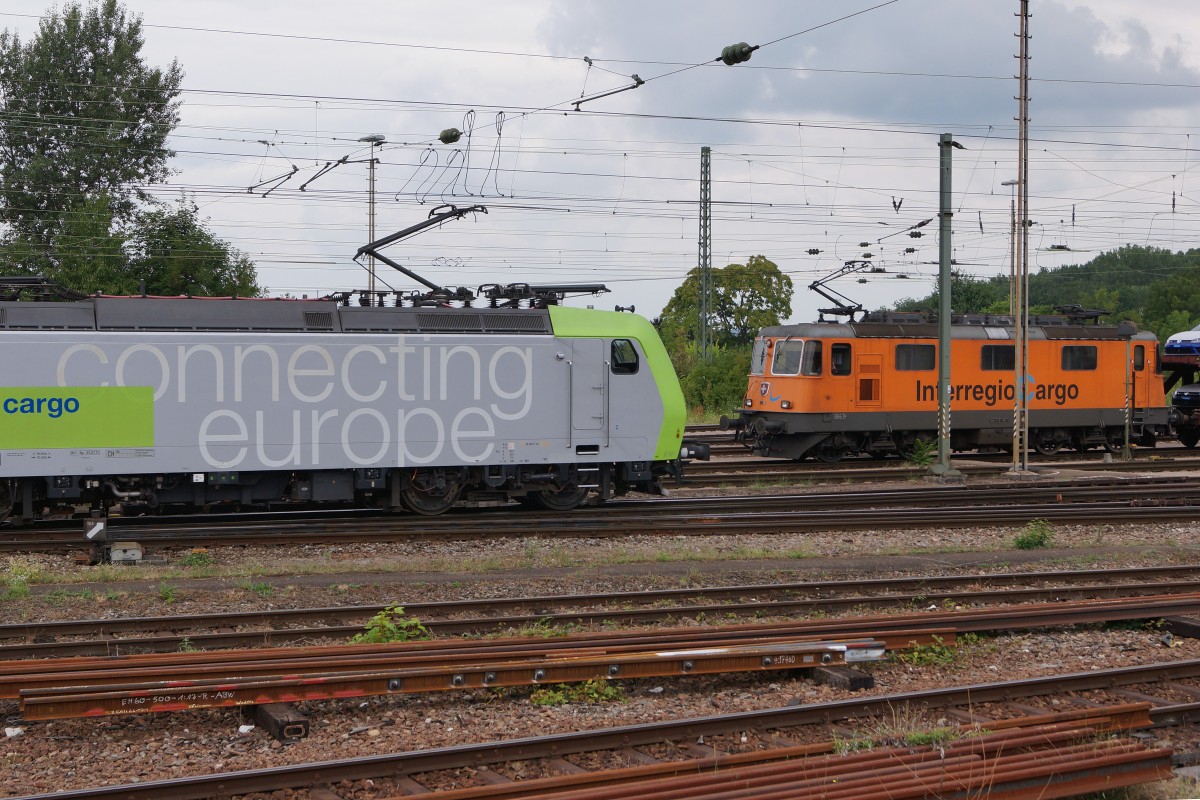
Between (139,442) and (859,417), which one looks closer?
(139,442)

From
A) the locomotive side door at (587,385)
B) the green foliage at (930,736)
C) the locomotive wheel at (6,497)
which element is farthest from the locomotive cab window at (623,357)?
the green foliage at (930,736)

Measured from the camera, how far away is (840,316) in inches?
1002

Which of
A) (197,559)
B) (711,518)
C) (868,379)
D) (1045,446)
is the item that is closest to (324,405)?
(197,559)

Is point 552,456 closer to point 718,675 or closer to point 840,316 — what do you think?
point 718,675

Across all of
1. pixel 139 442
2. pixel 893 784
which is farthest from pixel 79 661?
pixel 139 442

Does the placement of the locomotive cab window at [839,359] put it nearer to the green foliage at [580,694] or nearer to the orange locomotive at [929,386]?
the orange locomotive at [929,386]

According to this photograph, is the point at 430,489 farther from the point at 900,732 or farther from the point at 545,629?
the point at 900,732

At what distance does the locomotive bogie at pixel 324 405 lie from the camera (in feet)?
46.8

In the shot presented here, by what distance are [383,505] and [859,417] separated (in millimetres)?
11923

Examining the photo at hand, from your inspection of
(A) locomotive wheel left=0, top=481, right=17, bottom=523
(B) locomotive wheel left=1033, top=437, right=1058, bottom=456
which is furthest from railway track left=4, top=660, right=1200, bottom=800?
(B) locomotive wheel left=1033, top=437, right=1058, bottom=456

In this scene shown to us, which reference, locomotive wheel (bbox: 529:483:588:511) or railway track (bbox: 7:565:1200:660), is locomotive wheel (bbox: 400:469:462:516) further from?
railway track (bbox: 7:565:1200:660)

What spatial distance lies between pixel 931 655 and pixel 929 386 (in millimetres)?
16984

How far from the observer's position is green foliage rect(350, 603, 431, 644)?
902cm

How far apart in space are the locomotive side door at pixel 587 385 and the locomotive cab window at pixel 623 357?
19cm
